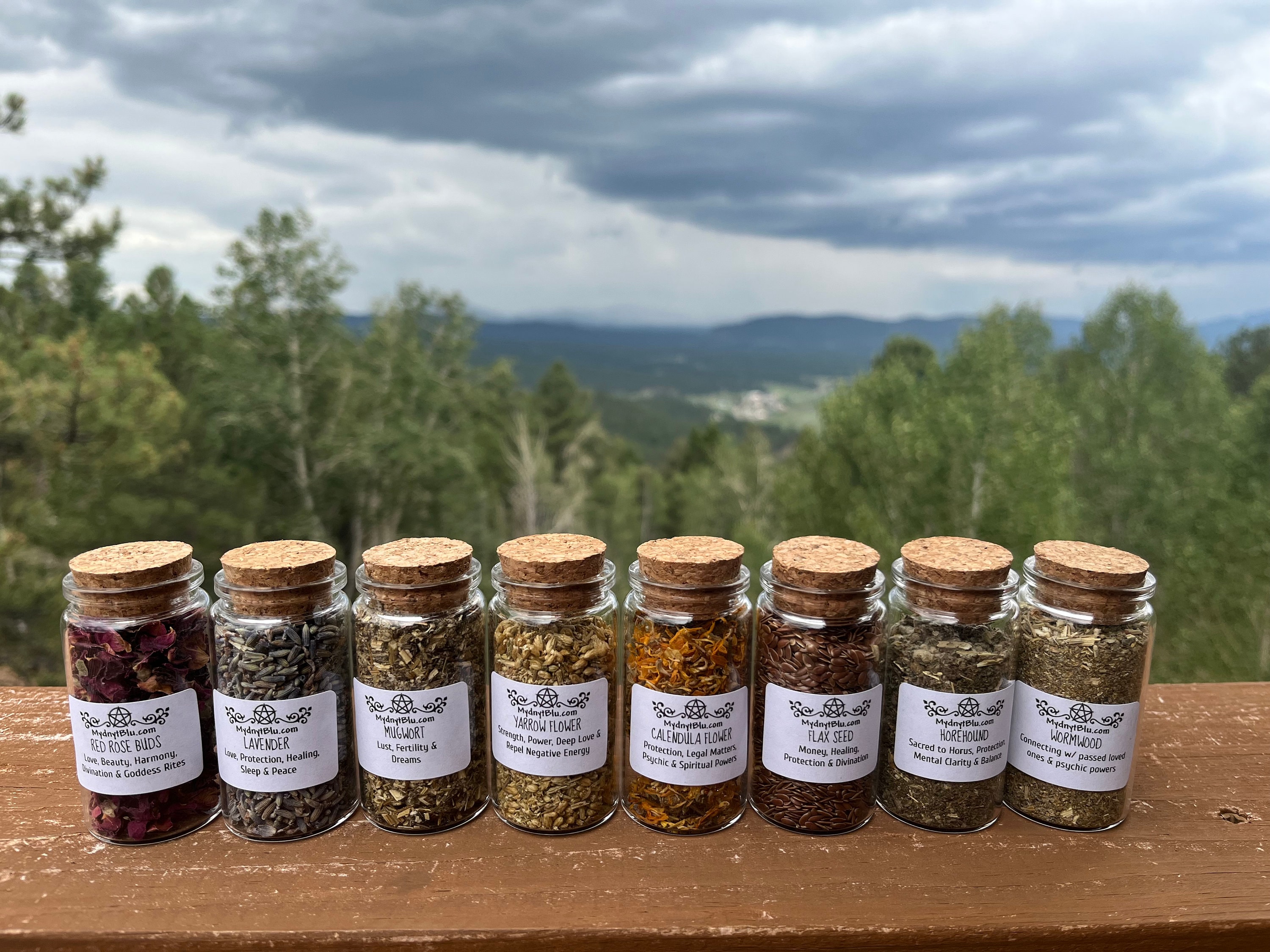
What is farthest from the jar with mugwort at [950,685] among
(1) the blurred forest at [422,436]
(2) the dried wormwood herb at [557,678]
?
A: (1) the blurred forest at [422,436]

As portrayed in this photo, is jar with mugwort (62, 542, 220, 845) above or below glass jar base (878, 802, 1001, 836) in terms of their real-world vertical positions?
above

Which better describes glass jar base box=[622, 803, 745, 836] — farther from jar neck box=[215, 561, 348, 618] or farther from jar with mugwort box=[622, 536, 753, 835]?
jar neck box=[215, 561, 348, 618]

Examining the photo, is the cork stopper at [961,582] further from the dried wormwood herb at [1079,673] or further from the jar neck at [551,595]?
→ the jar neck at [551,595]

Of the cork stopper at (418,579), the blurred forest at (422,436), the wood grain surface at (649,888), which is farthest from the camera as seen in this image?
the blurred forest at (422,436)

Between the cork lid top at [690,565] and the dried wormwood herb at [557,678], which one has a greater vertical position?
the cork lid top at [690,565]

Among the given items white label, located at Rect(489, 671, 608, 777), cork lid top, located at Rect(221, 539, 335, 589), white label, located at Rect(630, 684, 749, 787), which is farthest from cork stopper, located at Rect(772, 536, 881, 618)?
cork lid top, located at Rect(221, 539, 335, 589)

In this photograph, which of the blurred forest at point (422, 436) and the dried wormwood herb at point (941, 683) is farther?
the blurred forest at point (422, 436)

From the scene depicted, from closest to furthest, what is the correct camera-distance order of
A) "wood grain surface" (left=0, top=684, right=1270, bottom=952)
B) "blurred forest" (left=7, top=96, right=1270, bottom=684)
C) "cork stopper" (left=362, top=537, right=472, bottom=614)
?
"wood grain surface" (left=0, top=684, right=1270, bottom=952) → "cork stopper" (left=362, top=537, right=472, bottom=614) → "blurred forest" (left=7, top=96, right=1270, bottom=684)

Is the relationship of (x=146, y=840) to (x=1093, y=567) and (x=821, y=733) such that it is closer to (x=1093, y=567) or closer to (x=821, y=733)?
(x=821, y=733)
